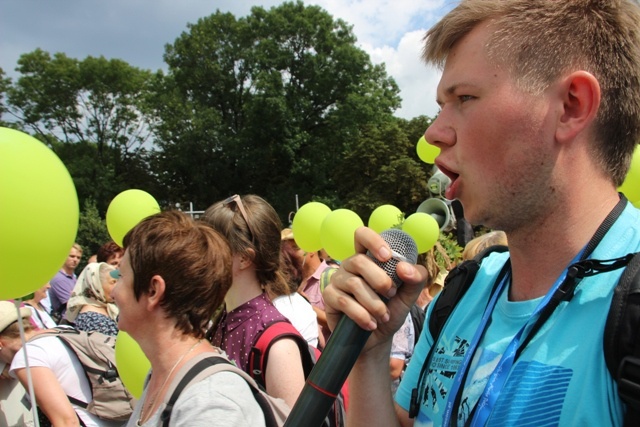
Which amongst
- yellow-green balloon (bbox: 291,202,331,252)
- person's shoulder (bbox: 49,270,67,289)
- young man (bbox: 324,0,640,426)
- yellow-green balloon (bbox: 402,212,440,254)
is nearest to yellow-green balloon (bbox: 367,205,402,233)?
yellow-green balloon (bbox: 291,202,331,252)

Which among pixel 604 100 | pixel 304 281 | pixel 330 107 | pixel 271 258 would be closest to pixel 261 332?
pixel 271 258

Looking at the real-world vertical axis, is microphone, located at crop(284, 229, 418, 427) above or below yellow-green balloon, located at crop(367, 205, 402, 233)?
below

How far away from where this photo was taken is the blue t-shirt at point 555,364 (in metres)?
0.94

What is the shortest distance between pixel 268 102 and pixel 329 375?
2941 centimetres

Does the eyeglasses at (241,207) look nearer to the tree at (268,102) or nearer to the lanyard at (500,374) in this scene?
the lanyard at (500,374)

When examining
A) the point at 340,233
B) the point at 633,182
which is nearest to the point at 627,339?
the point at 633,182

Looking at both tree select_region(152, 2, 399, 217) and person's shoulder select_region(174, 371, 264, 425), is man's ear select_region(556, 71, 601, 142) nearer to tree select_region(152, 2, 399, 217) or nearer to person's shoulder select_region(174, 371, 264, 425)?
person's shoulder select_region(174, 371, 264, 425)

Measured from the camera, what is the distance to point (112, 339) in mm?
3385

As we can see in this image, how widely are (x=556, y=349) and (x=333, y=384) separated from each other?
451 mm

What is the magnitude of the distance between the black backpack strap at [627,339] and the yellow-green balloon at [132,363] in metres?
2.43

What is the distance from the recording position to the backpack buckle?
83 centimetres

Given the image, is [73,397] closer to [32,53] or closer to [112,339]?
[112,339]

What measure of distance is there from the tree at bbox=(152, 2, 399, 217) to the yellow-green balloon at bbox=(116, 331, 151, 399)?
1085 inches

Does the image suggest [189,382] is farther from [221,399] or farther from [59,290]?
[59,290]
